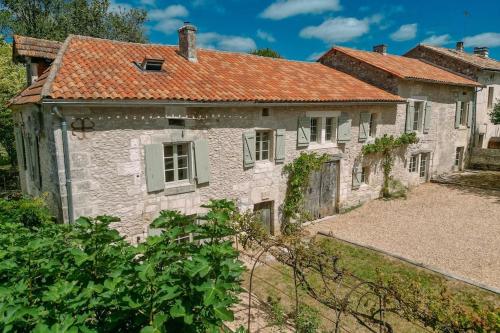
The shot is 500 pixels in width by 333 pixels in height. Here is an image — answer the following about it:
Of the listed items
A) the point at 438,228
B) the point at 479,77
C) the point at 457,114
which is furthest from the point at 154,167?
the point at 479,77

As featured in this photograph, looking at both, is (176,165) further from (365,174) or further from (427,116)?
(427,116)

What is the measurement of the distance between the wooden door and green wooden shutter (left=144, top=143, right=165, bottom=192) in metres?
5.83

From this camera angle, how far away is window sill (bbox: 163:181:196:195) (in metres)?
9.02

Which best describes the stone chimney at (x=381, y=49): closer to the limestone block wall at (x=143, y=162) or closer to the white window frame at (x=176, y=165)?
the limestone block wall at (x=143, y=162)

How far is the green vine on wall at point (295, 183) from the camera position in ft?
38.5

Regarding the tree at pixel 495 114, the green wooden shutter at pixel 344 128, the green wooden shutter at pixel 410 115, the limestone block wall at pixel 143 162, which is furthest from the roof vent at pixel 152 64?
the tree at pixel 495 114

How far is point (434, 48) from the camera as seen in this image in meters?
21.2

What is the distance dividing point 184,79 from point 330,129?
19.9 ft

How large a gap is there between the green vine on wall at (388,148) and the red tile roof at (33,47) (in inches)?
465

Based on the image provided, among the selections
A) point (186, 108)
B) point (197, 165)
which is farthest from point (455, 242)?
Result: point (186, 108)

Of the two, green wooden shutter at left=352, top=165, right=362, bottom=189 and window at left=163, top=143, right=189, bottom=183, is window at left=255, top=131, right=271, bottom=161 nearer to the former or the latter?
window at left=163, top=143, right=189, bottom=183

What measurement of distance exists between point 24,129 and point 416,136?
16.4m

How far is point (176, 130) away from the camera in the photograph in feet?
29.5

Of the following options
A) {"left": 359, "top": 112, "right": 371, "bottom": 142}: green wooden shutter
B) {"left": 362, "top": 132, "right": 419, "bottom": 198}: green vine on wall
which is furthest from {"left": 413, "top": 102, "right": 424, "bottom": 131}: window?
{"left": 359, "top": 112, "right": 371, "bottom": 142}: green wooden shutter
